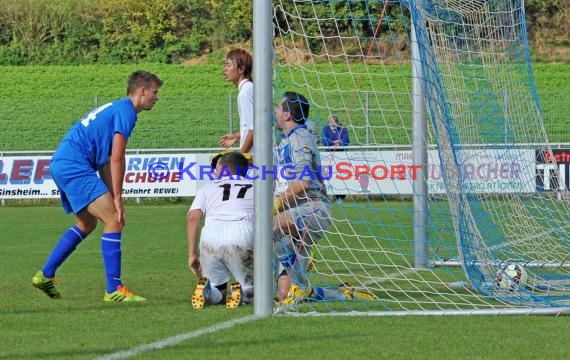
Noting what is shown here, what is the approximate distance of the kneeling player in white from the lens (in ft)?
27.6

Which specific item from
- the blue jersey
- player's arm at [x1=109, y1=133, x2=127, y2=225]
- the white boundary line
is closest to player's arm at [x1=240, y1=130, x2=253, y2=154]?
the blue jersey

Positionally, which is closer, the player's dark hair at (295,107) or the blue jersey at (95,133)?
the player's dark hair at (295,107)

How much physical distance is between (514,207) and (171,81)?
31.1 metres

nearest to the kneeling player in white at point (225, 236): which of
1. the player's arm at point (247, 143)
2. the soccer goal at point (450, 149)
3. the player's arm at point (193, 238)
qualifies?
the player's arm at point (193, 238)

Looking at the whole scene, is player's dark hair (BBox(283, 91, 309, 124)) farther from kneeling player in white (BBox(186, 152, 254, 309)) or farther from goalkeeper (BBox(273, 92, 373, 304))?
kneeling player in white (BBox(186, 152, 254, 309))

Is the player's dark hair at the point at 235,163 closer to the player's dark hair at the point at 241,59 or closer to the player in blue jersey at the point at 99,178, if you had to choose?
the player in blue jersey at the point at 99,178

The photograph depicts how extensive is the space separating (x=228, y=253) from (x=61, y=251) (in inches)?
53.0

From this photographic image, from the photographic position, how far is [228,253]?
843cm

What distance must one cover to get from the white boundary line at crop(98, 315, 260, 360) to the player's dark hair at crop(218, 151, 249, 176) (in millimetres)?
1617

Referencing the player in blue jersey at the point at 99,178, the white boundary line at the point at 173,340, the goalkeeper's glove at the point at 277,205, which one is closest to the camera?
the white boundary line at the point at 173,340

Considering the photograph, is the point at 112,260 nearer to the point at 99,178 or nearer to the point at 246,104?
the point at 99,178

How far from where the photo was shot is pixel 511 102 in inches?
454

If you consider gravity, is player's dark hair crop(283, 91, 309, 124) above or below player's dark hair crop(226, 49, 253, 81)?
below

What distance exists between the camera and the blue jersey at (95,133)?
28.5 feet
